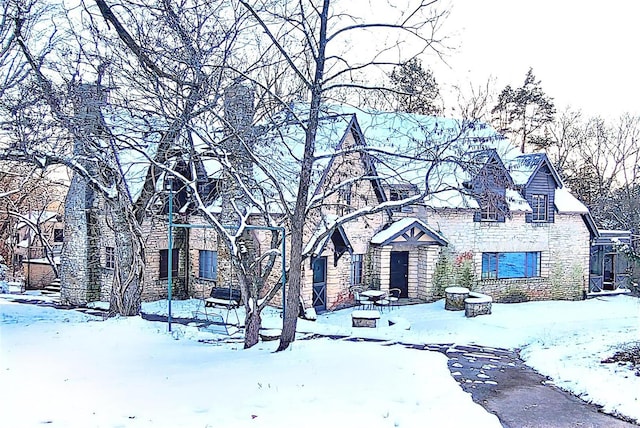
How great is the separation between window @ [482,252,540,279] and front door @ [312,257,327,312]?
25.5 feet

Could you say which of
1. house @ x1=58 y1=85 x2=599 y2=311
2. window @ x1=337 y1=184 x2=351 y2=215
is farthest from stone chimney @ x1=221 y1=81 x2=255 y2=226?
house @ x1=58 y1=85 x2=599 y2=311

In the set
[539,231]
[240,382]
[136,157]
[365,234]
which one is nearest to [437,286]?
[365,234]

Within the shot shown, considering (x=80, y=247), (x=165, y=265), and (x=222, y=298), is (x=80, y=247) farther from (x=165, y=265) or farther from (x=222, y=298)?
(x=222, y=298)

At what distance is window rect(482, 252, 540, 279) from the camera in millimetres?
26109

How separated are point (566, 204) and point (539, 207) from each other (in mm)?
1814

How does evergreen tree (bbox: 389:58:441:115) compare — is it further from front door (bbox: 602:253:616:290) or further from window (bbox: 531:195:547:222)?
front door (bbox: 602:253:616:290)

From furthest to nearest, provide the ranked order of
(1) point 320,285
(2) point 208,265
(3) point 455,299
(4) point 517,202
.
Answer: (4) point 517,202
(2) point 208,265
(3) point 455,299
(1) point 320,285

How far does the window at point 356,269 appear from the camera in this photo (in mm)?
23500

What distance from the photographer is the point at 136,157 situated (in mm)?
21844

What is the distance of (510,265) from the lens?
26.6 meters

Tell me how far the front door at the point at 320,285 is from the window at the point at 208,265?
4319 millimetres

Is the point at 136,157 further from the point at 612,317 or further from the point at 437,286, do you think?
the point at 612,317

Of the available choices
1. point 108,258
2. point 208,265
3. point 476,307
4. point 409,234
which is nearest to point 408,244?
point 409,234

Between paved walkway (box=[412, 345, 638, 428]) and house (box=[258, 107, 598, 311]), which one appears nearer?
paved walkway (box=[412, 345, 638, 428])
